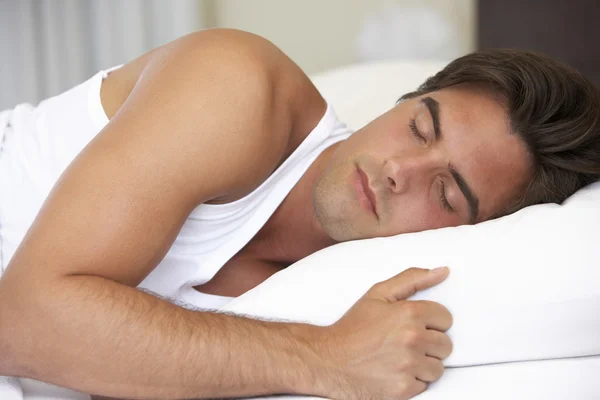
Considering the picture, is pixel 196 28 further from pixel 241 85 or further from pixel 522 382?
pixel 522 382

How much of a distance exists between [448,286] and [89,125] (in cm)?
79

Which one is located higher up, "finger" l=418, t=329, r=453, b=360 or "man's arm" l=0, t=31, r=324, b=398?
"man's arm" l=0, t=31, r=324, b=398

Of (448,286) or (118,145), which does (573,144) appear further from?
(118,145)

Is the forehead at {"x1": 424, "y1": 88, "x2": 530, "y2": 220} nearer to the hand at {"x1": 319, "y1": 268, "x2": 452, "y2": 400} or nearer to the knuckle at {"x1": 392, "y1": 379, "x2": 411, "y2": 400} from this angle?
the hand at {"x1": 319, "y1": 268, "x2": 452, "y2": 400}

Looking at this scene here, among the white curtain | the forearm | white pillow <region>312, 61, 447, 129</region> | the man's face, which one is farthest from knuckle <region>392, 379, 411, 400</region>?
the white curtain

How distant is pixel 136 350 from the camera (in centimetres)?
103

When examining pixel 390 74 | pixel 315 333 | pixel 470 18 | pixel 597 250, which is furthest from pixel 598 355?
pixel 470 18

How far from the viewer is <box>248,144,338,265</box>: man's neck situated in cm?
154

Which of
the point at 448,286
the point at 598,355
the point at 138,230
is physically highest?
the point at 138,230

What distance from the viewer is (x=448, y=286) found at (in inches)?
43.8

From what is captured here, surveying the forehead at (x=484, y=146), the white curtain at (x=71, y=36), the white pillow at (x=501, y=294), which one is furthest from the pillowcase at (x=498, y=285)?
the white curtain at (x=71, y=36)

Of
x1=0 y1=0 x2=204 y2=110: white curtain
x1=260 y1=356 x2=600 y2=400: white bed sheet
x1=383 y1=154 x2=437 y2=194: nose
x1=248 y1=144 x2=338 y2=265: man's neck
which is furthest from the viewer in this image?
x1=0 y1=0 x2=204 y2=110: white curtain

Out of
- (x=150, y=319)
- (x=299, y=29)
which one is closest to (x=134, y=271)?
(x=150, y=319)

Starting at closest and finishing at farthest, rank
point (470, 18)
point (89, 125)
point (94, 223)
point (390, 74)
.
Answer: point (94, 223)
point (89, 125)
point (390, 74)
point (470, 18)
